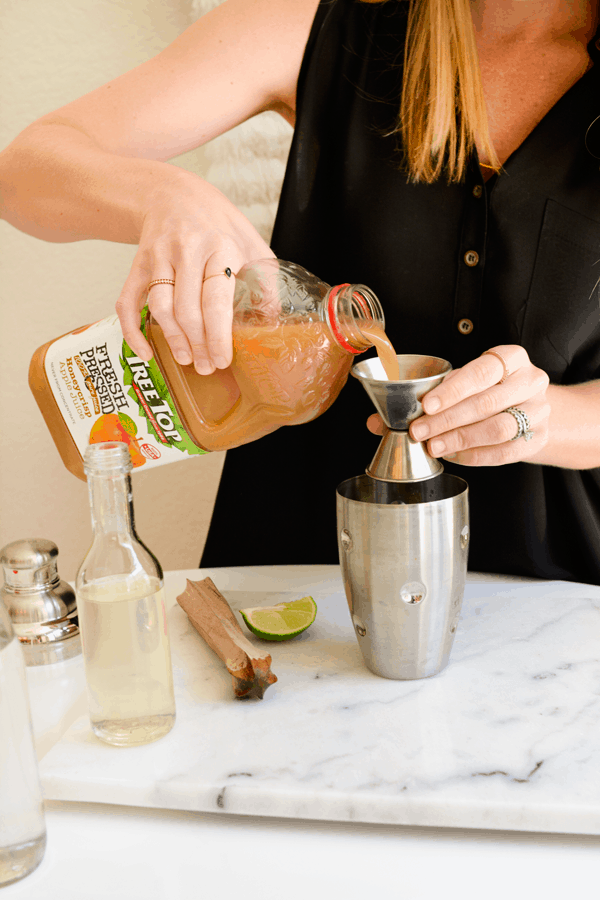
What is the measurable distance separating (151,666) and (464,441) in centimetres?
34

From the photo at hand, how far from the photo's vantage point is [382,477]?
2.31ft

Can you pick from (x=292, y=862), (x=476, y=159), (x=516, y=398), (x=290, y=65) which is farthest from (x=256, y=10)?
(x=292, y=862)

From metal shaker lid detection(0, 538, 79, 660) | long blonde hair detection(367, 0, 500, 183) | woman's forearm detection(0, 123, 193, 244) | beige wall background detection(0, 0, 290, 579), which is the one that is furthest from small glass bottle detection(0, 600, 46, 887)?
beige wall background detection(0, 0, 290, 579)

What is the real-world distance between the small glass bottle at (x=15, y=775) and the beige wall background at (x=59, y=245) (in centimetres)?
107

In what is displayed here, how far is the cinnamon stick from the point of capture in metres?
0.68

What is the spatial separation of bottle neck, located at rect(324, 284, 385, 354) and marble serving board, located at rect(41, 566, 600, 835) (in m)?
0.32

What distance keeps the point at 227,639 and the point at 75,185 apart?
0.57 m

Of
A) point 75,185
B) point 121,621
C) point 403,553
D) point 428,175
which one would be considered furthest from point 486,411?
point 75,185

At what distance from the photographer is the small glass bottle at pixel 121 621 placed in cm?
60

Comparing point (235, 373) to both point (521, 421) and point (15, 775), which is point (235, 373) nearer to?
point (521, 421)

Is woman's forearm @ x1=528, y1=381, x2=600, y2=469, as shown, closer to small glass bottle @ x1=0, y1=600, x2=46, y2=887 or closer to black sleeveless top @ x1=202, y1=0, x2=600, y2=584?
black sleeveless top @ x1=202, y1=0, x2=600, y2=584

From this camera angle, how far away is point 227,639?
0.74 metres

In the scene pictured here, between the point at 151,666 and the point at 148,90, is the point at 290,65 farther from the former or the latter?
the point at 151,666

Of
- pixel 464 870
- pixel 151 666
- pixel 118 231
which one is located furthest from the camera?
pixel 118 231
